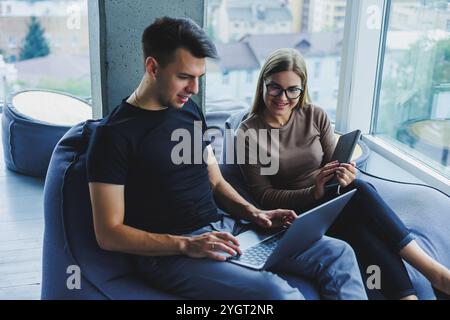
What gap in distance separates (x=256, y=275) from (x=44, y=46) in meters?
3.07

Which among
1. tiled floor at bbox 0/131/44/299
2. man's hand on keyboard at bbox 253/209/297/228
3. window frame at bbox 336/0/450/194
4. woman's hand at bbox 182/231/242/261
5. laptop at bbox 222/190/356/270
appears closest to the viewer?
laptop at bbox 222/190/356/270

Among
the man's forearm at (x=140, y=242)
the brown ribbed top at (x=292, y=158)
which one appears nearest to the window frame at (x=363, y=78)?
the brown ribbed top at (x=292, y=158)

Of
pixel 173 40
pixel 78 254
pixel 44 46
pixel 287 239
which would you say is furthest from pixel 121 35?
pixel 44 46

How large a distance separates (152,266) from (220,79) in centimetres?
190

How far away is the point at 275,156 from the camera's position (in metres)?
2.24

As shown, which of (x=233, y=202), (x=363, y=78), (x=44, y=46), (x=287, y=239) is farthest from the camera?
(x=44, y=46)

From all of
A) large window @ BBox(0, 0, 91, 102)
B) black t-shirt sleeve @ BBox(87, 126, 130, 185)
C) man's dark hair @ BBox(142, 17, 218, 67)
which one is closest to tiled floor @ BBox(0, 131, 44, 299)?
large window @ BBox(0, 0, 91, 102)

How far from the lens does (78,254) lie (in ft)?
5.96

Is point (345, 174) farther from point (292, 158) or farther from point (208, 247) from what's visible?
point (208, 247)

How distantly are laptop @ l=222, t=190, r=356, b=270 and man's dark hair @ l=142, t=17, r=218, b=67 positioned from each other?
635 mm

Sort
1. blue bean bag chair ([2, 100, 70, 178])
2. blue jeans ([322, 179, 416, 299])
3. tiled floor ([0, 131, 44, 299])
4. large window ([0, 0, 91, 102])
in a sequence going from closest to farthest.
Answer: blue jeans ([322, 179, 416, 299]), tiled floor ([0, 131, 44, 299]), blue bean bag chair ([2, 100, 70, 178]), large window ([0, 0, 91, 102])

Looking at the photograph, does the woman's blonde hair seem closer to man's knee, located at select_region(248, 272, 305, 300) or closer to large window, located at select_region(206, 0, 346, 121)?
man's knee, located at select_region(248, 272, 305, 300)

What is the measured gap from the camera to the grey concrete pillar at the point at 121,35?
2.32 metres

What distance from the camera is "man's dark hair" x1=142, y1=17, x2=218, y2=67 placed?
1807 mm
